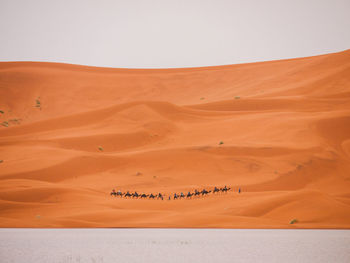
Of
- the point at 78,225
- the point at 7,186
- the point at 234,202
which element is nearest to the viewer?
the point at 78,225

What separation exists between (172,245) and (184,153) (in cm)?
2314

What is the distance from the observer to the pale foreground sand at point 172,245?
13656 millimetres

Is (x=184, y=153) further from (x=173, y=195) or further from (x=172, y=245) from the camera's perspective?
(x=172, y=245)

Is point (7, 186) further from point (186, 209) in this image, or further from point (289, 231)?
point (289, 231)

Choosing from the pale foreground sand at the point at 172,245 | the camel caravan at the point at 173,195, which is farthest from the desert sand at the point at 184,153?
the pale foreground sand at the point at 172,245

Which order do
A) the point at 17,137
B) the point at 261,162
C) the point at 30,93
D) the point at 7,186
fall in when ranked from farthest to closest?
the point at 30,93 → the point at 17,137 → the point at 261,162 → the point at 7,186

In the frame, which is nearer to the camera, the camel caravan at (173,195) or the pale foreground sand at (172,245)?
the pale foreground sand at (172,245)

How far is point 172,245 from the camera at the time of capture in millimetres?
16609

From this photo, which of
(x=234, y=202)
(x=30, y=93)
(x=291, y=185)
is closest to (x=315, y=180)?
(x=291, y=185)

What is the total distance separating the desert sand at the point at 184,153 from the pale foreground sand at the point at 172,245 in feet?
8.79

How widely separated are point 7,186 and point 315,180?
18.9 metres

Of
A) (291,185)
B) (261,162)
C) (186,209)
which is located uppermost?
(261,162)

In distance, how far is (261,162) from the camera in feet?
122

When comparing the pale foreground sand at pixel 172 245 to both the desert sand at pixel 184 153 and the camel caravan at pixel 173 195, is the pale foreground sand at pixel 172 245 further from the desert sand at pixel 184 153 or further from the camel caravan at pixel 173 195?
the camel caravan at pixel 173 195
